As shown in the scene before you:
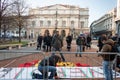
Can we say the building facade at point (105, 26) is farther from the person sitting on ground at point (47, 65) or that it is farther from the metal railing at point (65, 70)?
the person sitting on ground at point (47, 65)

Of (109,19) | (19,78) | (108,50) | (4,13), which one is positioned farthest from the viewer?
(109,19)

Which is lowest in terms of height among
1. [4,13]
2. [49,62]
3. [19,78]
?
[19,78]

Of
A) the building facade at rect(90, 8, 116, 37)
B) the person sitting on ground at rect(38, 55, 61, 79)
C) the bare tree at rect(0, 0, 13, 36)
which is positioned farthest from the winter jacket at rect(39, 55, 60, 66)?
the building facade at rect(90, 8, 116, 37)

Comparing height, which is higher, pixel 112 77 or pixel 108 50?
pixel 108 50

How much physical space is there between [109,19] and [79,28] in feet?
156

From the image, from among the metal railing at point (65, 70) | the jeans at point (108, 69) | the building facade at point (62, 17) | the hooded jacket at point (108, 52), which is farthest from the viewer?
the building facade at point (62, 17)

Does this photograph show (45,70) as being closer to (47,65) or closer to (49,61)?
(47,65)

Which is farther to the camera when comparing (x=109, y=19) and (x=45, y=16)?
(x=45, y=16)

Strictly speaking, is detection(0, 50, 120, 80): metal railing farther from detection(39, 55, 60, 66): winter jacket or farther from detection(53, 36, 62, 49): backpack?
detection(53, 36, 62, 49): backpack

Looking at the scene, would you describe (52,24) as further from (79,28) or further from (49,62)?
(49,62)

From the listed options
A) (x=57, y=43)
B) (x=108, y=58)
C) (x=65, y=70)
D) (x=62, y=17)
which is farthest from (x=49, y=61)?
(x=62, y=17)

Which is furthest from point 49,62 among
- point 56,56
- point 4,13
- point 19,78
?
point 4,13

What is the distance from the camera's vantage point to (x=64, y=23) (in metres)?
141

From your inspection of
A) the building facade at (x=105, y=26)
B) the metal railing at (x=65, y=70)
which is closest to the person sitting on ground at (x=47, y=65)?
the metal railing at (x=65, y=70)
